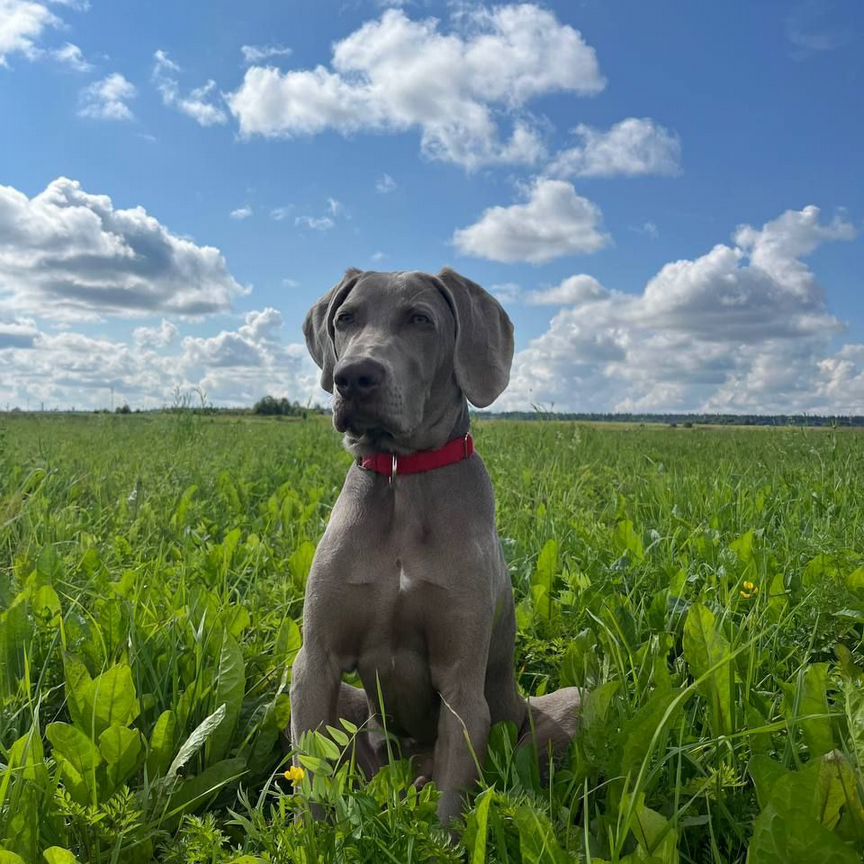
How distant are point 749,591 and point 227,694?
259 centimetres

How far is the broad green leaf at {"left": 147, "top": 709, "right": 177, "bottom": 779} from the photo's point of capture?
227cm

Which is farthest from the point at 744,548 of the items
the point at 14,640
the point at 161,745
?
the point at 14,640

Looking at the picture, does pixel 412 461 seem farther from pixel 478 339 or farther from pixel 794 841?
pixel 794 841

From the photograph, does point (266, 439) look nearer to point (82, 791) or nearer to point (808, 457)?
point (808, 457)

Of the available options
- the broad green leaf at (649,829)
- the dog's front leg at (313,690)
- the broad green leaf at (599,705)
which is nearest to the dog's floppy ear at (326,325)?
the dog's front leg at (313,690)

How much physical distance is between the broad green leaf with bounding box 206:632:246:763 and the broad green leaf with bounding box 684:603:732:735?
4.89ft

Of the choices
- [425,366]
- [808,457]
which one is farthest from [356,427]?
[808,457]

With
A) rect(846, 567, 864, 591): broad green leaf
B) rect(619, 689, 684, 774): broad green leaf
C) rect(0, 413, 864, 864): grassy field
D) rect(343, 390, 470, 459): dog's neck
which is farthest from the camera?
rect(846, 567, 864, 591): broad green leaf

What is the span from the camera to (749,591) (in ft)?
12.4

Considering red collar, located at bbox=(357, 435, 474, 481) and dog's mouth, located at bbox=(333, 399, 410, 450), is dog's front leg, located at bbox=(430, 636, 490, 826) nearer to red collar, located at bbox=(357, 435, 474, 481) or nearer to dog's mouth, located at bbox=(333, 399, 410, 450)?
red collar, located at bbox=(357, 435, 474, 481)

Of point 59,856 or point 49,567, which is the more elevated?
point 49,567

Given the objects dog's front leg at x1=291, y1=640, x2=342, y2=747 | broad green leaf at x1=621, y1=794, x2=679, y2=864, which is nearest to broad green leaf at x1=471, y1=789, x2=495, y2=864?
broad green leaf at x1=621, y1=794, x2=679, y2=864

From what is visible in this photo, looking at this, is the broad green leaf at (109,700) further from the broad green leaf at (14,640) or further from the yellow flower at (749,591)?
the yellow flower at (749,591)

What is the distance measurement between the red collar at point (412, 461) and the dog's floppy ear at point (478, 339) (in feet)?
0.80
